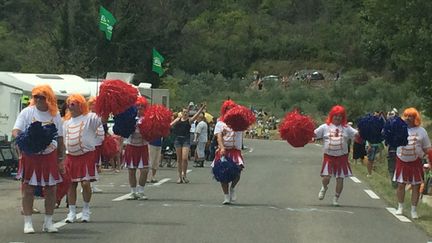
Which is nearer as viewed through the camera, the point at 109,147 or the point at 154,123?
the point at 154,123

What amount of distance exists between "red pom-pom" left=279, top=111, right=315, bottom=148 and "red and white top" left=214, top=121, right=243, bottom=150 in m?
0.82

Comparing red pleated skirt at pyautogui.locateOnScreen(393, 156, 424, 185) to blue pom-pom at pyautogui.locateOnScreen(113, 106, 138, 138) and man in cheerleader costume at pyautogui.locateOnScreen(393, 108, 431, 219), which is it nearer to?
man in cheerleader costume at pyautogui.locateOnScreen(393, 108, 431, 219)

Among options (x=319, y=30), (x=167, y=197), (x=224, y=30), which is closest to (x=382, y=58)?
(x=319, y=30)

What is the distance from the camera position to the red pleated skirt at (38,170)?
11.1 m

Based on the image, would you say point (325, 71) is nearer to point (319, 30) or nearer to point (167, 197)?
point (319, 30)

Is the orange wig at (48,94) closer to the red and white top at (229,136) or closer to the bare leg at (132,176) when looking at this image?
the bare leg at (132,176)

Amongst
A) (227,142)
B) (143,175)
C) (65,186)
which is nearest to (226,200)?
(227,142)

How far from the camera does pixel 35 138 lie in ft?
35.6

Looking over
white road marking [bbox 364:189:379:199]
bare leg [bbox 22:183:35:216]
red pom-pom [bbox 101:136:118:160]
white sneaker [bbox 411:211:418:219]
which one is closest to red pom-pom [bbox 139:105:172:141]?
red pom-pom [bbox 101:136:118:160]

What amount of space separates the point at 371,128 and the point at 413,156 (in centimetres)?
110

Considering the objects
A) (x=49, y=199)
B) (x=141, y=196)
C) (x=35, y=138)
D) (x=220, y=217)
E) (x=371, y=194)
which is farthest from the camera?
(x=371, y=194)

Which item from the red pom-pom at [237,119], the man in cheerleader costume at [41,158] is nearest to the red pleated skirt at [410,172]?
the red pom-pom at [237,119]

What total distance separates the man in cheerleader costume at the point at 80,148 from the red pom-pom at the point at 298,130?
4099 millimetres

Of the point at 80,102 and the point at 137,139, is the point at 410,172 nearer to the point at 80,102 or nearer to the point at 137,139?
the point at 137,139
